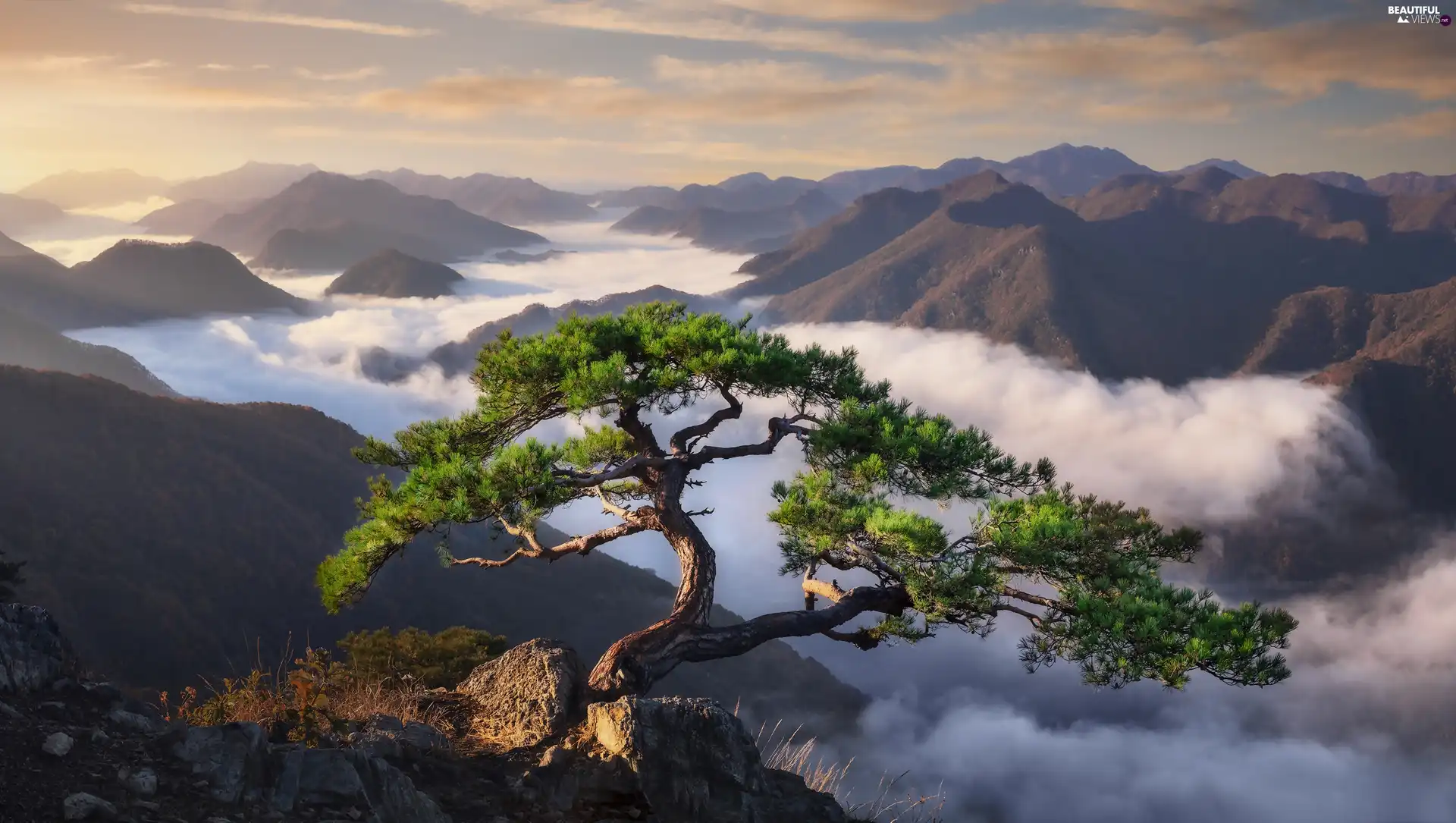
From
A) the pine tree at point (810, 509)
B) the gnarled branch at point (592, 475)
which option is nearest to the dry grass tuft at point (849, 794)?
the pine tree at point (810, 509)

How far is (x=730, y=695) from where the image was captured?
107 m

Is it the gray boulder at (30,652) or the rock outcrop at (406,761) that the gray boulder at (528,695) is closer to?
the rock outcrop at (406,761)

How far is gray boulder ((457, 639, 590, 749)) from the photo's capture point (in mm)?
10688

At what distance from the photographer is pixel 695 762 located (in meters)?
9.80

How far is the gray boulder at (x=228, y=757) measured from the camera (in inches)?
307

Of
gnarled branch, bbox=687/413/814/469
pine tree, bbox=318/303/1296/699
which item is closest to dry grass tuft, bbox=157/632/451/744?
pine tree, bbox=318/303/1296/699

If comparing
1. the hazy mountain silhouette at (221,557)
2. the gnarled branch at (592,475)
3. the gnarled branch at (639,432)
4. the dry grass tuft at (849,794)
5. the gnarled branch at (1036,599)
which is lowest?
the hazy mountain silhouette at (221,557)

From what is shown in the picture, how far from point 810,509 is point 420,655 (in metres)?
7.42

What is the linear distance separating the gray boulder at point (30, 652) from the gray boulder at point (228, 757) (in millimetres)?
1485

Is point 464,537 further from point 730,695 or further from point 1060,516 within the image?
point 1060,516

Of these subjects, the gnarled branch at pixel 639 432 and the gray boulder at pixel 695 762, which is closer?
the gray boulder at pixel 695 762

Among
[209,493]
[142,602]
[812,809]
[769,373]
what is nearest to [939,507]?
[769,373]

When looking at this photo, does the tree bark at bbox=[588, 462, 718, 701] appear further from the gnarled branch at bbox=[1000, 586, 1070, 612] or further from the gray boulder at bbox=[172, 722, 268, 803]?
the gray boulder at bbox=[172, 722, 268, 803]

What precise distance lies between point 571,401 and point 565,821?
4614 millimetres
